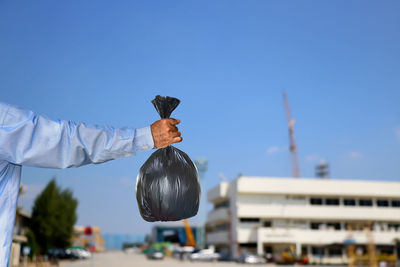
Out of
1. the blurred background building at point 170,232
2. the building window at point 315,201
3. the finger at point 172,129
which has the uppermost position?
the building window at point 315,201

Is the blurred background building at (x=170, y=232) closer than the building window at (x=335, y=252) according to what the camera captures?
No

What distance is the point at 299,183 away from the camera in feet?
162

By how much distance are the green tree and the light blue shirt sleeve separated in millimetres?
37802

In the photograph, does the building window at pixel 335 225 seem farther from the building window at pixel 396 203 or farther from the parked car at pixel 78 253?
the parked car at pixel 78 253

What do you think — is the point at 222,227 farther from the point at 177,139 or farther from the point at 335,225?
the point at 177,139

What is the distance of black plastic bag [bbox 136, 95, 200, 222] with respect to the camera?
2.10 metres

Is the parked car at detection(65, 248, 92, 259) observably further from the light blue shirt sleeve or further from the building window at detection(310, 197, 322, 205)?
the light blue shirt sleeve

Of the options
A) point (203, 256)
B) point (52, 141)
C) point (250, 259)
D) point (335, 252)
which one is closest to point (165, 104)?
point (52, 141)

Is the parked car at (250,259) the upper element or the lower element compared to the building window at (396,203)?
lower

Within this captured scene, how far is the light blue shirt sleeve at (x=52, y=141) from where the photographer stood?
135cm

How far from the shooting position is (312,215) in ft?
158

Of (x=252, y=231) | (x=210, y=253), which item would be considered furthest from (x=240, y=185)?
(x=210, y=253)

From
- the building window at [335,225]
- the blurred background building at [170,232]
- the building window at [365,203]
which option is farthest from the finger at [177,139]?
the blurred background building at [170,232]

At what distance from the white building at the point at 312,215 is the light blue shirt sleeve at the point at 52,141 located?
46.1 meters
